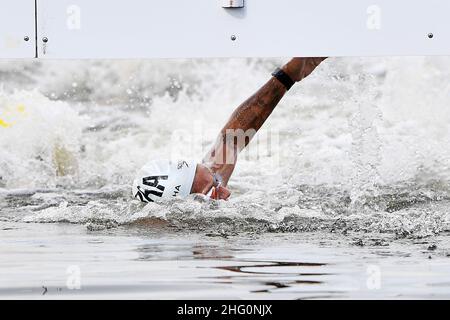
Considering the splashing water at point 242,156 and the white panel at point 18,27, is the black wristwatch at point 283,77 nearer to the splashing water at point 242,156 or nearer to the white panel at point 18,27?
the splashing water at point 242,156

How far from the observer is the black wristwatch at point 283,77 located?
733 cm

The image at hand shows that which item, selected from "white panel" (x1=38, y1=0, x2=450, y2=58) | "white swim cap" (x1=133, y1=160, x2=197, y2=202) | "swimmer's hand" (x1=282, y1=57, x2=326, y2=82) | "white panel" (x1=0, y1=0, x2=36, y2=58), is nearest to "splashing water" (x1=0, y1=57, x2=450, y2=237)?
"white swim cap" (x1=133, y1=160, x2=197, y2=202)

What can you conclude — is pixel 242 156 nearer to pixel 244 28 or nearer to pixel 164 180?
pixel 164 180

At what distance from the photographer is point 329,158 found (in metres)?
9.49

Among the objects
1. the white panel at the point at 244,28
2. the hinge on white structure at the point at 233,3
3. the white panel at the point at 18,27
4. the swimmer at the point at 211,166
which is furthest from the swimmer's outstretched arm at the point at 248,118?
the white panel at the point at 18,27

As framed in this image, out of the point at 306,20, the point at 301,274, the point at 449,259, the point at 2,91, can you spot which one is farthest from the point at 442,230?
the point at 2,91

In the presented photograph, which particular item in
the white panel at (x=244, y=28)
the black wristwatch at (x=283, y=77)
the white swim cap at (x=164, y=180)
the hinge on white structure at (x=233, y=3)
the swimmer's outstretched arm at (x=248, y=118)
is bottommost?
the white swim cap at (x=164, y=180)

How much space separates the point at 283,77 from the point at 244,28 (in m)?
2.24

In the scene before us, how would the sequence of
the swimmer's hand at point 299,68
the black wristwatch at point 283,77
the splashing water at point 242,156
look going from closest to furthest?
the swimmer's hand at point 299,68
the black wristwatch at point 283,77
the splashing water at point 242,156

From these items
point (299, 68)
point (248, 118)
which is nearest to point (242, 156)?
point (248, 118)

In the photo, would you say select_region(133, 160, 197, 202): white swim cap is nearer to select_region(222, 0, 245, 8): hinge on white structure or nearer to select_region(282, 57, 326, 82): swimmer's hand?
select_region(282, 57, 326, 82): swimmer's hand

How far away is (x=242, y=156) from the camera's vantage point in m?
8.55

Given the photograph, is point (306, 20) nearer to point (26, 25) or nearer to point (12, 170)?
point (26, 25)
